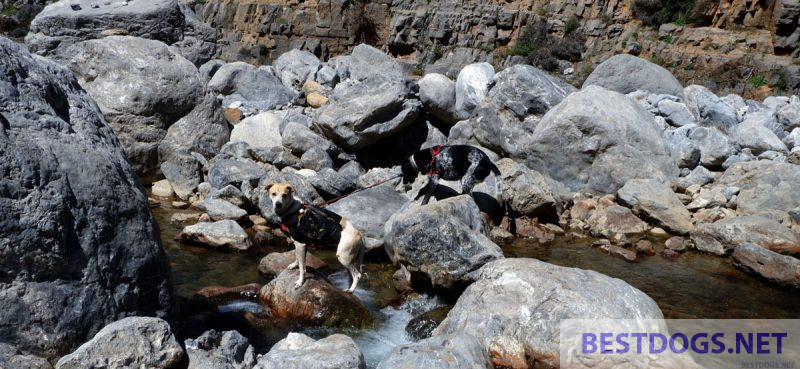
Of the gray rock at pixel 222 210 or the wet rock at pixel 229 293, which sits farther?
the gray rock at pixel 222 210

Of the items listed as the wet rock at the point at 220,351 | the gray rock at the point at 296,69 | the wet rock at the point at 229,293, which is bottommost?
the gray rock at the point at 296,69

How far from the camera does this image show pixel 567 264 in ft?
29.1

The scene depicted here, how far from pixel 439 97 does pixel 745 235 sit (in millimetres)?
5383

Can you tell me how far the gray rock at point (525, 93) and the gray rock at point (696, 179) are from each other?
2.33 metres

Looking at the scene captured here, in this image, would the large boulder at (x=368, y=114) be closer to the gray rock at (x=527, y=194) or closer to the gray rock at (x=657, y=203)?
the gray rock at (x=527, y=194)

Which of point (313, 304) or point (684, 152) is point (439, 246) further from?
point (684, 152)

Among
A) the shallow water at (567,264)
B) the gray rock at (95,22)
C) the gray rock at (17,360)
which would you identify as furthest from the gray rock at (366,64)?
the gray rock at (17,360)

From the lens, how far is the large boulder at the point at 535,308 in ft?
18.4

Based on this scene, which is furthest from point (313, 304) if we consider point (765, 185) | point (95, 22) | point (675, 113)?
point (95, 22)

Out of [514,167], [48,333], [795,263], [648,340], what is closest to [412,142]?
[514,167]

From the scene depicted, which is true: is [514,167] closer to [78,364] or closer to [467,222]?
[467,222]

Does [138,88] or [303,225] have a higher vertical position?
[303,225]

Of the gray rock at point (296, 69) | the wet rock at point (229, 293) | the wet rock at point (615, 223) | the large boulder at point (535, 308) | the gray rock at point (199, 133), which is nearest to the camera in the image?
the large boulder at point (535, 308)

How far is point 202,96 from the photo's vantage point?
12648mm
